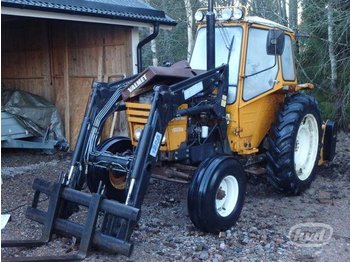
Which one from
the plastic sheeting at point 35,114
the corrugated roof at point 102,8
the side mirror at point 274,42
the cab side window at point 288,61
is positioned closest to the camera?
the side mirror at point 274,42

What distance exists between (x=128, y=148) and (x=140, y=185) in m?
1.74

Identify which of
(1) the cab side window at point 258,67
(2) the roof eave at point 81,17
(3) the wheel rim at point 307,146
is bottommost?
(3) the wheel rim at point 307,146

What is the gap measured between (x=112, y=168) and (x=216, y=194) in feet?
3.64

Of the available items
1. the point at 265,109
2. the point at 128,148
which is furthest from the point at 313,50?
the point at 128,148

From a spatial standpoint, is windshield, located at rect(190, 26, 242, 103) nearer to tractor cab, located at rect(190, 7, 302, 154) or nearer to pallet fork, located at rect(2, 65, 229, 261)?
tractor cab, located at rect(190, 7, 302, 154)

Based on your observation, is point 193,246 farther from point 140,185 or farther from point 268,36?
point 268,36

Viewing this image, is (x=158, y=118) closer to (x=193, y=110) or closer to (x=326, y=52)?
(x=193, y=110)

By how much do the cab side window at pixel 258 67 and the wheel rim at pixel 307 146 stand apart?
0.91m

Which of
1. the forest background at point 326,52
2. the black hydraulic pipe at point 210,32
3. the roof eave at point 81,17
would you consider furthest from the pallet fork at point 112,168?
the forest background at point 326,52

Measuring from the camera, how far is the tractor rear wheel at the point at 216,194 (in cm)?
472

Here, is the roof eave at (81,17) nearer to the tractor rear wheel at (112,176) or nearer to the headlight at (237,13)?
the tractor rear wheel at (112,176)

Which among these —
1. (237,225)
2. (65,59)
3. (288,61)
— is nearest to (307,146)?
(288,61)

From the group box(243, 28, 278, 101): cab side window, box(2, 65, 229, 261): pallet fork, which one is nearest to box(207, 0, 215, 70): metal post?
box(2, 65, 229, 261): pallet fork

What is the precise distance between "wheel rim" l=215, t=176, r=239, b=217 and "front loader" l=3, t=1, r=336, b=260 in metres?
0.01
